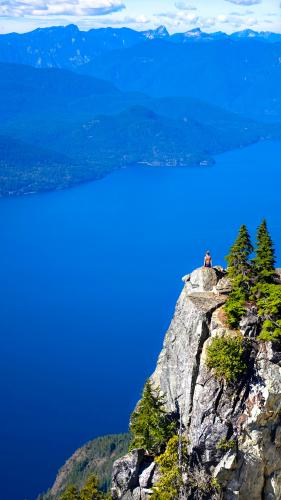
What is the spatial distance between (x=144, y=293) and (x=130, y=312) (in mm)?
9707

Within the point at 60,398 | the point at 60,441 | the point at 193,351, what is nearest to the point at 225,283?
the point at 193,351

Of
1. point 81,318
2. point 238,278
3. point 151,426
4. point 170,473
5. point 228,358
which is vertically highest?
point 81,318

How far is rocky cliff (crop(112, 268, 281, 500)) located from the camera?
2367 centimetres

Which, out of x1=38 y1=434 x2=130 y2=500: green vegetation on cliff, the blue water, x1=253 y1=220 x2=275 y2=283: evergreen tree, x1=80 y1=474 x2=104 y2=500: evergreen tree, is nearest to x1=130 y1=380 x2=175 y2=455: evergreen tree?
x1=80 y1=474 x2=104 y2=500: evergreen tree

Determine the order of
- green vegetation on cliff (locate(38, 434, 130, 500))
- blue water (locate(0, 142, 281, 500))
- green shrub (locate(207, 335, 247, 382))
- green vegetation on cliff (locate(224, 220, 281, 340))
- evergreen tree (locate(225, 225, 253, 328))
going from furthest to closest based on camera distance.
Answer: blue water (locate(0, 142, 281, 500)) → green vegetation on cliff (locate(38, 434, 130, 500)) → evergreen tree (locate(225, 225, 253, 328)) → green vegetation on cliff (locate(224, 220, 281, 340)) → green shrub (locate(207, 335, 247, 382))

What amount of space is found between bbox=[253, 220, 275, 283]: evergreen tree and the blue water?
57.1 meters

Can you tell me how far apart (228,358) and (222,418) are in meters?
2.48

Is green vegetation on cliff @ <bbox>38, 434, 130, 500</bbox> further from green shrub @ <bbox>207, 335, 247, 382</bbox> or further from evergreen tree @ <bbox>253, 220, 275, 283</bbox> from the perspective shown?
green shrub @ <bbox>207, 335, 247, 382</bbox>

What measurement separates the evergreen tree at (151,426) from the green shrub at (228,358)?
3889mm

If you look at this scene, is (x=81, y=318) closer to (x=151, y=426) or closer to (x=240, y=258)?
(x=240, y=258)

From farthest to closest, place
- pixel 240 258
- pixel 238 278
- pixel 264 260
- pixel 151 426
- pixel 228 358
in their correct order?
pixel 240 258
pixel 264 260
pixel 238 278
pixel 151 426
pixel 228 358

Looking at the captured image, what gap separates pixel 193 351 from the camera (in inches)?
1057

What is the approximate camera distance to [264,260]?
2933 cm

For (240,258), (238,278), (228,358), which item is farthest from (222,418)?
(240,258)
